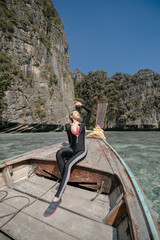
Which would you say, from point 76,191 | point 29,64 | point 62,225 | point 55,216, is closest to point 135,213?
point 62,225

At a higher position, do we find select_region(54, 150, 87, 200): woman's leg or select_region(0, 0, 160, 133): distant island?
select_region(0, 0, 160, 133): distant island

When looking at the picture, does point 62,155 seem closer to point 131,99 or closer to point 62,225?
point 62,225

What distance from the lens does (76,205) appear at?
1.58 meters

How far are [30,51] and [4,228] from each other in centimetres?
2209

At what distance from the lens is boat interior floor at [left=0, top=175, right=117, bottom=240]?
1171 millimetres

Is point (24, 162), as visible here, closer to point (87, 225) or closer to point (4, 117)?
point (87, 225)

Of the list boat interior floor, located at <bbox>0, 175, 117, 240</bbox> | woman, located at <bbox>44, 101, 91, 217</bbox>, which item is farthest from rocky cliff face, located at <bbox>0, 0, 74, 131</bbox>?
boat interior floor, located at <bbox>0, 175, 117, 240</bbox>

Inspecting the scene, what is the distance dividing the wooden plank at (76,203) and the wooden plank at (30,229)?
1.07 ft

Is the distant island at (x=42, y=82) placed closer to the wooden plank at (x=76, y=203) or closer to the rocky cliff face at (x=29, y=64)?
the rocky cliff face at (x=29, y=64)

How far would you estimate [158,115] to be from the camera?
1141 inches

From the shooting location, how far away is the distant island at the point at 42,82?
15703 millimetres

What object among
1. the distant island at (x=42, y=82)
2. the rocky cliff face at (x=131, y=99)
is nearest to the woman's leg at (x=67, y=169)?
the distant island at (x=42, y=82)

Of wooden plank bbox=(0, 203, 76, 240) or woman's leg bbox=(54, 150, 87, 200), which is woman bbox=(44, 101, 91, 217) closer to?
woman's leg bbox=(54, 150, 87, 200)

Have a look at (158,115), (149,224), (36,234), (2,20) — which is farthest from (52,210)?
(158,115)
